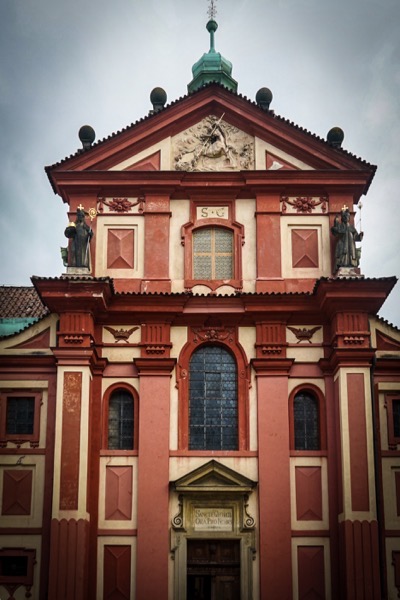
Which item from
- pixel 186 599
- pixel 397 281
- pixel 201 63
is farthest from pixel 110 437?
pixel 201 63

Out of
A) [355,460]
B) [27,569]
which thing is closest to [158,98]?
[355,460]

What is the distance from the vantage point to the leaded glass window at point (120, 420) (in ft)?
79.4

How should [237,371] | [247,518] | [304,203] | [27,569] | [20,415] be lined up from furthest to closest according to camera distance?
[304,203]
[237,371]
[20,415]
[247,518]
[27,569]

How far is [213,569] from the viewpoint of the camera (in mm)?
23328

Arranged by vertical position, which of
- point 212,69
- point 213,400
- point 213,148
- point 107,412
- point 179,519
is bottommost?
point 179,519

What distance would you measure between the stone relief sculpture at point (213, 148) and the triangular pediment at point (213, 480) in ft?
25.4

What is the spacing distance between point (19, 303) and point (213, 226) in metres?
7.95

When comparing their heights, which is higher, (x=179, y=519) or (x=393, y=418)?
(x=393, y=418)

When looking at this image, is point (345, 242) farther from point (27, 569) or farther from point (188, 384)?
point (27, 569)

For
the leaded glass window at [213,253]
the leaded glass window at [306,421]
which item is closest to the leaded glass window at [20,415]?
the leaded glass window at [213,253]

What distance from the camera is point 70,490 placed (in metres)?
22.8

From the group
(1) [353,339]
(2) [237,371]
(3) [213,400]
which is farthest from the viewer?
(2) [237,371]

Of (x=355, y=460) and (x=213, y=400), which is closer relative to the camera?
(x=355, y=460)

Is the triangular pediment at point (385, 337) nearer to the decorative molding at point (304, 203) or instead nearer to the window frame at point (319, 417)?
the window frame at point (319, 417)
